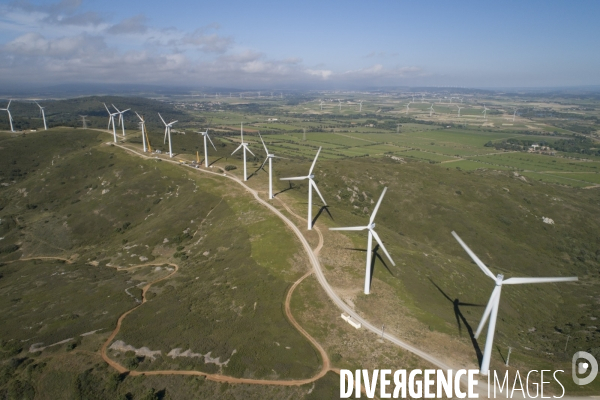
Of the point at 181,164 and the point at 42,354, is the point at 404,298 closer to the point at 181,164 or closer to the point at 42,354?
the point at 42,354

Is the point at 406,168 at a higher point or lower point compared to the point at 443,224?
higher

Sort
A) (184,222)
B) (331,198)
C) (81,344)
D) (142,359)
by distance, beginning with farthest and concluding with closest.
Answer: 1. (331,198)
2. (184,222)
3. (81,344)
4. (142,359)

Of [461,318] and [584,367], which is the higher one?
[584,367]

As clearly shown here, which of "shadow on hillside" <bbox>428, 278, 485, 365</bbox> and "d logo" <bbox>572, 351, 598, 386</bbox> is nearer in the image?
"d logo" <bbox>572, 351, 598, 386</bbox>

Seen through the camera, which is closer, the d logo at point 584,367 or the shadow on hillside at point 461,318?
the d logo at point 584,367

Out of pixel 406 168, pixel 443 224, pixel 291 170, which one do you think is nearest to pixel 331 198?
pixel 291 170

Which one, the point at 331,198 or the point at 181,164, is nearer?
the point at 331,198

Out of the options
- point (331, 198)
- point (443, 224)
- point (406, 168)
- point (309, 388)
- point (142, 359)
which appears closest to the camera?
point (309, 388)

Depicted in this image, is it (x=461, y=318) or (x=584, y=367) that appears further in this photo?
(x=461, y=318)
